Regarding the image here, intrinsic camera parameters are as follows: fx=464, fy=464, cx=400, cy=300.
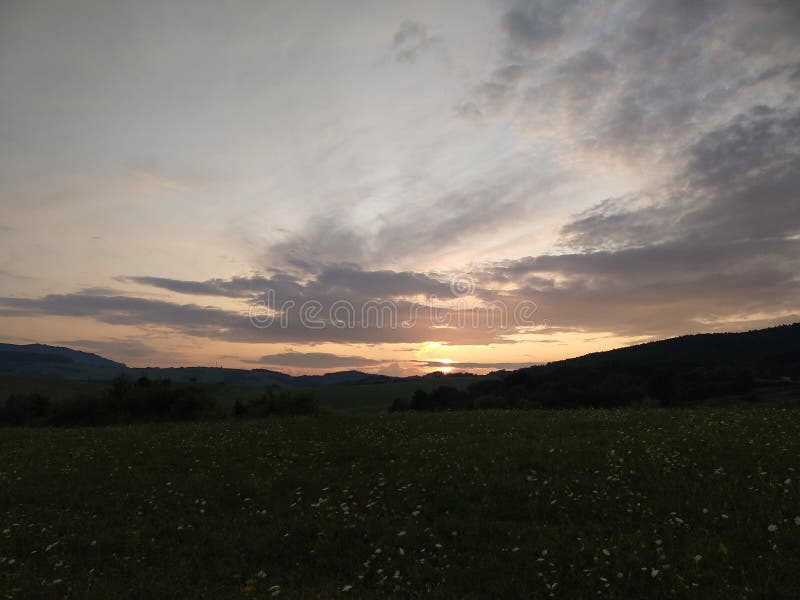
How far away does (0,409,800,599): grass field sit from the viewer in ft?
27.7

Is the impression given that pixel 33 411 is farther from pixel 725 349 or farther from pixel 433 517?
pixel 725 349

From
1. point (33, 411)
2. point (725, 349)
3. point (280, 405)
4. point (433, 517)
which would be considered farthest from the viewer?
point (725, 349)

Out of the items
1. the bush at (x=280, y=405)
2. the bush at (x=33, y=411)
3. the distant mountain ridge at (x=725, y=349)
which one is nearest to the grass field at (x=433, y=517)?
the bush at (x=280, y=405)

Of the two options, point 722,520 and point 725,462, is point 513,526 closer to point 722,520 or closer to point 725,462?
point 722,520

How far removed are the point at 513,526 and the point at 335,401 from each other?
119157 millimetres

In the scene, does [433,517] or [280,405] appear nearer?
[433,517]

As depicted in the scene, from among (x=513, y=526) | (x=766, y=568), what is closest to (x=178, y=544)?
(x=513, y=526)

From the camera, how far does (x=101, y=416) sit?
130ft

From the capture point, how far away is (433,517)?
1150cm

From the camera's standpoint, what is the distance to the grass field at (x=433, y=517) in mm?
8445

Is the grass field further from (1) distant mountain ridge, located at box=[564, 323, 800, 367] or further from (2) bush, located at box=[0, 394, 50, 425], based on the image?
(1) distant mountain ridge, located at box=[564, 323, 800, 367]

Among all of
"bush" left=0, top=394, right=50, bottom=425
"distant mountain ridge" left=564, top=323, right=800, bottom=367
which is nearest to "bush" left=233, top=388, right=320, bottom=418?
"bush" left=0, top=394, right=50, bottom=425

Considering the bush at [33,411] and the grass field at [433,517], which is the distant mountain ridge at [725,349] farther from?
the bush at [33,411]

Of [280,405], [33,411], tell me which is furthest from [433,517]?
[33,411]
